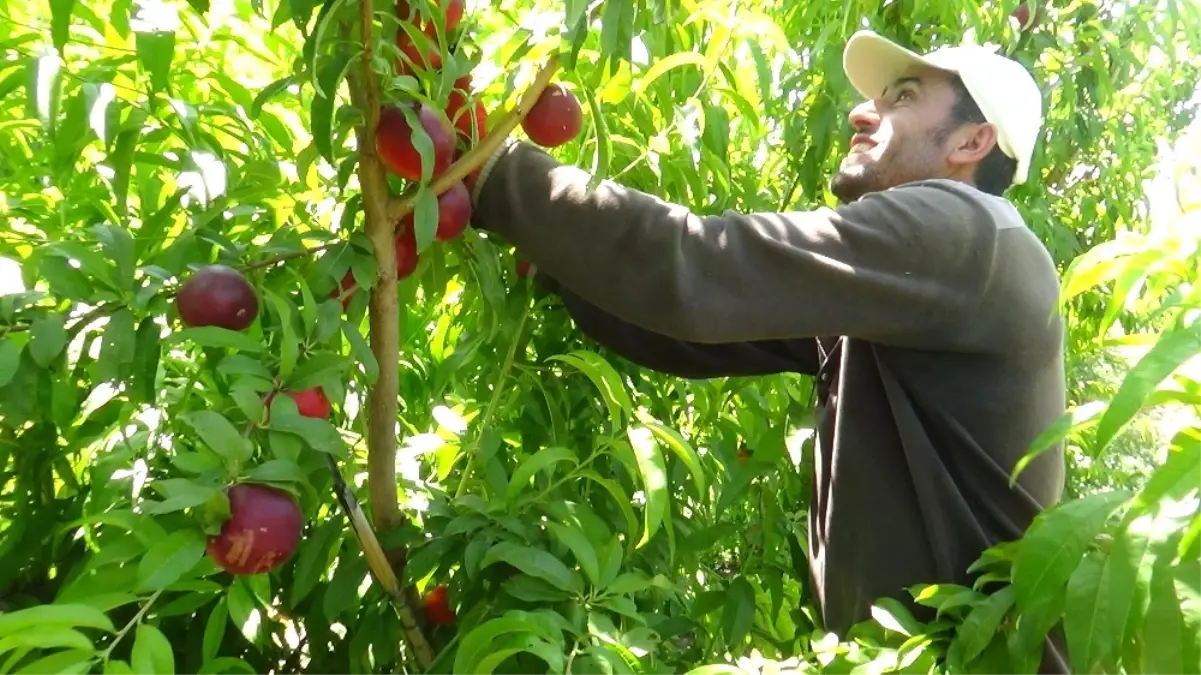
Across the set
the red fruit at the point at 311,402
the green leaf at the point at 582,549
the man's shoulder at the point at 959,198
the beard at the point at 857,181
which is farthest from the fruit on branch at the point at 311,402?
the beard at the point at 857,181

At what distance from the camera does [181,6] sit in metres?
0.85

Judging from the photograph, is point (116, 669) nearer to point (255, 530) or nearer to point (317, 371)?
point (255, 530)

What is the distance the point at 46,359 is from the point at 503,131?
38 cm

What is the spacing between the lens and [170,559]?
0.56m

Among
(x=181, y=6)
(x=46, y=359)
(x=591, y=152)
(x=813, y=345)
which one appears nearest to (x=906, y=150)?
(x=813, y=345)

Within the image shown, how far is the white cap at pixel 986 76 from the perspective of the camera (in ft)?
3.92

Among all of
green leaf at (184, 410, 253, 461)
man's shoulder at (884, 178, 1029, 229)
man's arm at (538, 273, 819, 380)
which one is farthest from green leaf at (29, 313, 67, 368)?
man's shoulder at (884, 178, 1029, 229)

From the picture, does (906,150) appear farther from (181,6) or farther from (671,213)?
(181,6)

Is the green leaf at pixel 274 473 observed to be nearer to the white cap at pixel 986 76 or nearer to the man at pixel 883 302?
the man at pixel 883 302

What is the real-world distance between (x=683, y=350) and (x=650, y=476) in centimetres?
36

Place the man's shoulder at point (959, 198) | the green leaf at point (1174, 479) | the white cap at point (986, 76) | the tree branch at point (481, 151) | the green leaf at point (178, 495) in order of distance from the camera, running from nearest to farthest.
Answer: the green leaf at point (1174, 479), the green leaf at point (178, 495), the tree branch at point (481, 151), the man's shoulder at point (959, 198), the white cap at point (986, 76)

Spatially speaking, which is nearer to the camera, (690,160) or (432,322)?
(690,160)

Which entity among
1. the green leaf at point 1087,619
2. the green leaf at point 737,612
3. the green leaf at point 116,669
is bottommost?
the green leaf at point 737,612

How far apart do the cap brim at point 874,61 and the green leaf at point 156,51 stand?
0.88m
